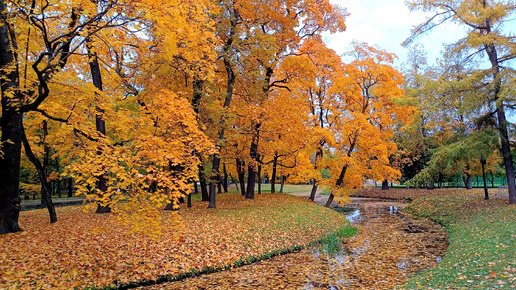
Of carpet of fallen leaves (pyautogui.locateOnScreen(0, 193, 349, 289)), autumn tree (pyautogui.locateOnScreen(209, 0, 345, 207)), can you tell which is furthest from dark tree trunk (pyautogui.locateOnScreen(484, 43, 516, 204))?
carpet of fallen leaves (pyautogui.locateOnScreen(0, 193, 349, 289))

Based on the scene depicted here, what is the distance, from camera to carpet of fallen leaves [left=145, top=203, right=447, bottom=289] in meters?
7.16

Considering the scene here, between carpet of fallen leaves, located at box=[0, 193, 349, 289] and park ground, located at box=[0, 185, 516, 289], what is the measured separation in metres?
0.02

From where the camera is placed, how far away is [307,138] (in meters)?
16.8

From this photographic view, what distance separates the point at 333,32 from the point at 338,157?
25.7 feet

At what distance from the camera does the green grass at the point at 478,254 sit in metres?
5.67

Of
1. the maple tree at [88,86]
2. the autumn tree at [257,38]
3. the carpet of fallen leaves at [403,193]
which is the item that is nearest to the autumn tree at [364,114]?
the autumn tree at [257,38]

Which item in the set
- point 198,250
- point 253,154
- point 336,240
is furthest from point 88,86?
point 336,240

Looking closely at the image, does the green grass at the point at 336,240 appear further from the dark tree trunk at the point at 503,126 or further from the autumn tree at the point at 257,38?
the dark tree trunk at the point at 503,126

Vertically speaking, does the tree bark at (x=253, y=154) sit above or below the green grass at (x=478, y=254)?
above

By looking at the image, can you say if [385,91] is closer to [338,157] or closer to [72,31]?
[338,157]

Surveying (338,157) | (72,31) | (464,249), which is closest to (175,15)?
(72,31)

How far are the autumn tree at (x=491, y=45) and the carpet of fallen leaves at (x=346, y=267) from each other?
6.18 metres

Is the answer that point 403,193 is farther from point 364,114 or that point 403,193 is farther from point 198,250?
point 198,250

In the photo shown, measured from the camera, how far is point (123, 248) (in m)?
8.22
